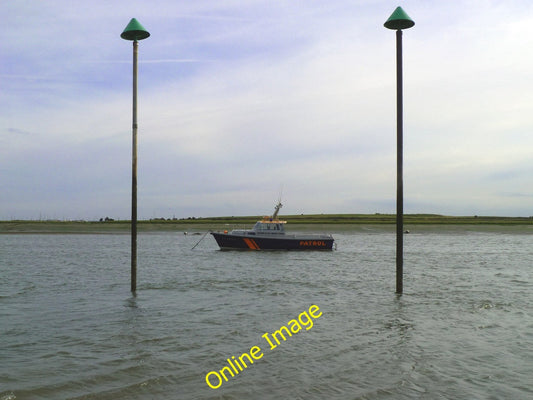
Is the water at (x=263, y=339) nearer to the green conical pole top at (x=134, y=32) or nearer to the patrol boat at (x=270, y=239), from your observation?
the green conical pole top at (x=134, y=32)

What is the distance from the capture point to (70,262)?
29734 mm

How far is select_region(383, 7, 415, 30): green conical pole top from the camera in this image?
14.0m

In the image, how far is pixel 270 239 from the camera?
37156 mm

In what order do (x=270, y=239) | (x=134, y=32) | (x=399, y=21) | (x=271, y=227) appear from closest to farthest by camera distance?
(x=399, y=21)
(x=134, y=32)
(x=270, y=239)
(x=271, y=227)

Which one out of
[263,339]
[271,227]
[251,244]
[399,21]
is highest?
[399,21]

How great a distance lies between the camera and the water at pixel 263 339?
7.29m

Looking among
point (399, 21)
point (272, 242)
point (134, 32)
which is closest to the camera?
point (399, 21)

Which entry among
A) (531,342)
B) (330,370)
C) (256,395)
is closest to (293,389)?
(256,395)

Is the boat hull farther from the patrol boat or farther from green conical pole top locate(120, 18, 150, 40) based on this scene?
green conical pole top locate(120, 18, 150, 40)

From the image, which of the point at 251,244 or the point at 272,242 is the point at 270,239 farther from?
the point at 251,244

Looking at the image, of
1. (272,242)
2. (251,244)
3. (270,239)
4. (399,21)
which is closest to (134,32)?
(399,21)

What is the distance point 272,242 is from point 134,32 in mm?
24033

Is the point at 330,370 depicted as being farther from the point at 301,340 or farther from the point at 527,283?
the point at 527,283

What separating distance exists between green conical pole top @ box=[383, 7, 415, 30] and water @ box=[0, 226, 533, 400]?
8.22 m
